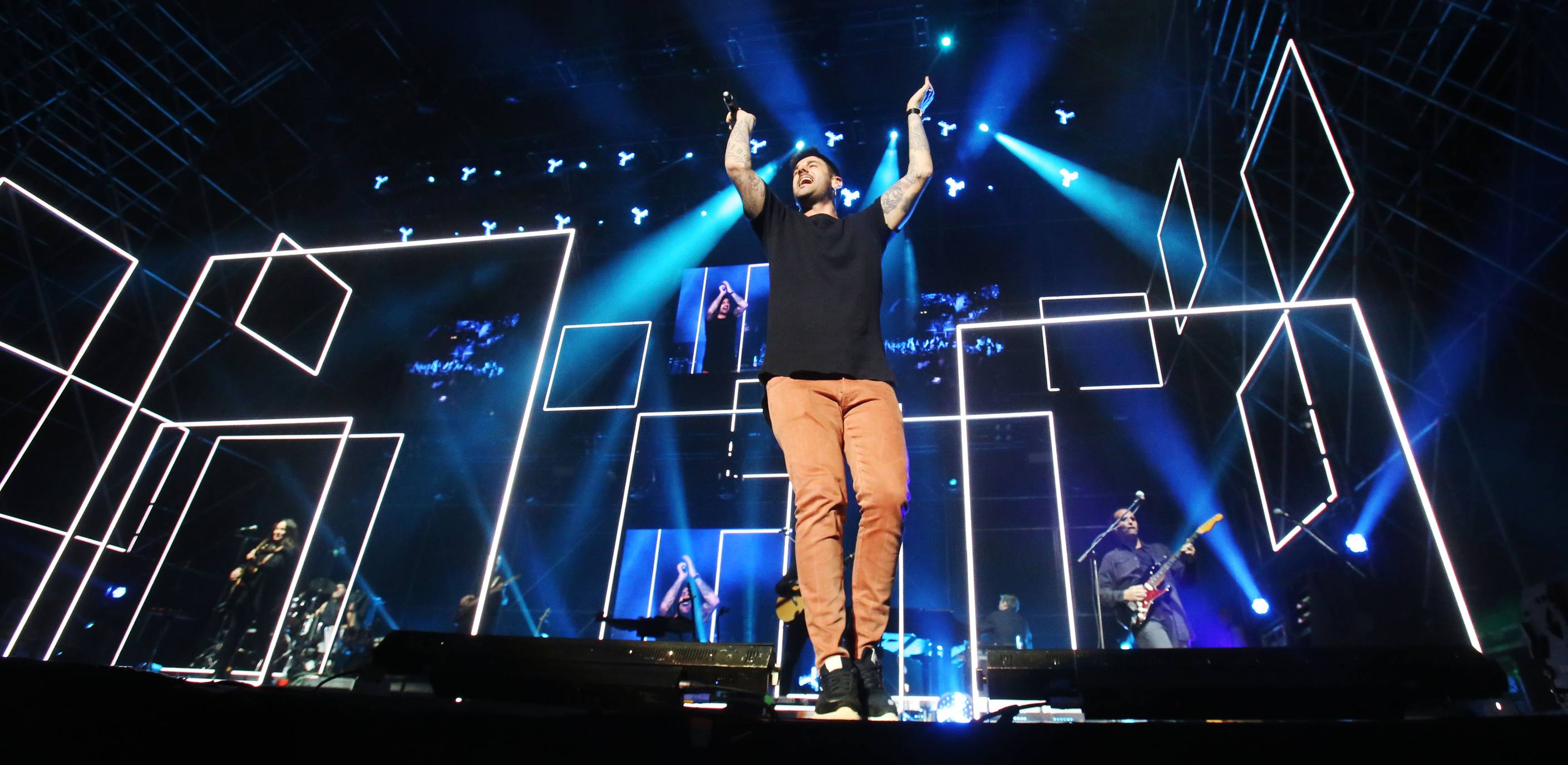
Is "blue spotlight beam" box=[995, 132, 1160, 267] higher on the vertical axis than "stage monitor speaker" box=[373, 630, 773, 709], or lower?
higher

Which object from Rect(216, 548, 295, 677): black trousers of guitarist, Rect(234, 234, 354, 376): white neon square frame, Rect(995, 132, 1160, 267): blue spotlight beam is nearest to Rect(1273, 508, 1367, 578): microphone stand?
Rect(995, 132, 1160, 267): blue spotlight beam

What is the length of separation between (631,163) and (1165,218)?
5853mm

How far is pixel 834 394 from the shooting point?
2322 mm

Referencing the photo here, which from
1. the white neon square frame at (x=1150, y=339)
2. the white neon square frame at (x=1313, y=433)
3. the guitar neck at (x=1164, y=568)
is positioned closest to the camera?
the white neon square frame at (x=1313, y=433)

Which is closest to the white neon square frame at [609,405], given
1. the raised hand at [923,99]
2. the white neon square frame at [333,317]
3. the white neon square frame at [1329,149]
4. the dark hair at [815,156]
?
the white neon square frame at [333,317]

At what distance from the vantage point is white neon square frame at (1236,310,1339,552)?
4.65 metres

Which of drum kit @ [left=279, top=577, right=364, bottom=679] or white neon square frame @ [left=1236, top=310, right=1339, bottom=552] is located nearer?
white neon square frame @ [left=1236, top=310, right=1339, bottom=552]

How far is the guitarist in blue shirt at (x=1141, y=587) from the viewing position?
5531 millimetres

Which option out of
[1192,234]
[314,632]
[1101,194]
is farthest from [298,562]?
[1101,194]

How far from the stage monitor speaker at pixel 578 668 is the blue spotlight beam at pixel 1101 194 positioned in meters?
7.32

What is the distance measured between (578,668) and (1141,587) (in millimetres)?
4809

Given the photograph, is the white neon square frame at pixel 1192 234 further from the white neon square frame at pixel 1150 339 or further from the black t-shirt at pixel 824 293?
the black t-shirt at pixel 824 293

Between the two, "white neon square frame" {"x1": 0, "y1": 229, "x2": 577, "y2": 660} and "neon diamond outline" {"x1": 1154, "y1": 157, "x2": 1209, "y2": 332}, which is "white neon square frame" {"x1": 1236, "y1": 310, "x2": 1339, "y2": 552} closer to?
"neon diamond outline" {"x1": 1154, "y1": 157, "x2": 1209, "y2": 332}

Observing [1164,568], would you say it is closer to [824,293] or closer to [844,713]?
[824,293]
